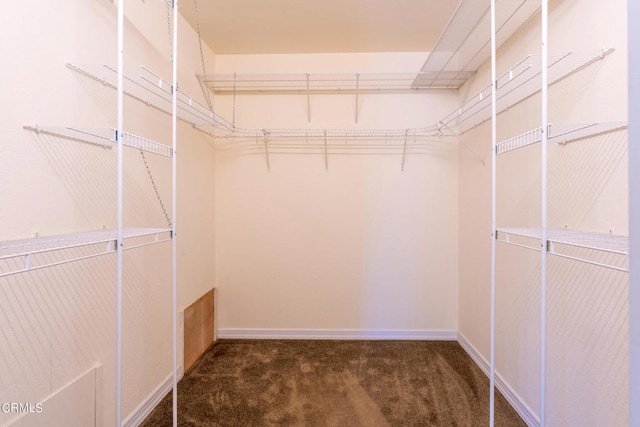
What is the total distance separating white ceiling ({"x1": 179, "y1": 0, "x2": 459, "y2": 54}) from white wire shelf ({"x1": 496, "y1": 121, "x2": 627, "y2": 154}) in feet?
3.82

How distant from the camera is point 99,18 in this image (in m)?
1.34

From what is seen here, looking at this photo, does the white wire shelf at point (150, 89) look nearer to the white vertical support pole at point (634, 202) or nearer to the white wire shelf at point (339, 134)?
the white wire shelf at point (339, 134)

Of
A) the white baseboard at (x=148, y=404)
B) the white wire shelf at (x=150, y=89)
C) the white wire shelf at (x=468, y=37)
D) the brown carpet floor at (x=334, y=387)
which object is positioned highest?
the white wire shelf at (x=468, y=37)

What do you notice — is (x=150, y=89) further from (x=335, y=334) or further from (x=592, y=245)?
(x=335, y=334)

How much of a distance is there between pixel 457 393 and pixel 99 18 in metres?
2.69

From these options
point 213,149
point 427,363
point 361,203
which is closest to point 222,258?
point 213,149

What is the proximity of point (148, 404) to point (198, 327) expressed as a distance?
0.63m

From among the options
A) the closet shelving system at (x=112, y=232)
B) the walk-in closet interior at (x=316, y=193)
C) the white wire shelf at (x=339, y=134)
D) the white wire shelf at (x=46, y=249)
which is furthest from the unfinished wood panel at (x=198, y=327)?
the white wire shelf at (x=339, y=134)

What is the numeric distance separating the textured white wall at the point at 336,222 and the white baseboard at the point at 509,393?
34 centimetres

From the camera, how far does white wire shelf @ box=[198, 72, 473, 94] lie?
2.49 m

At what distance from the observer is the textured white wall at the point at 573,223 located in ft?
3.68

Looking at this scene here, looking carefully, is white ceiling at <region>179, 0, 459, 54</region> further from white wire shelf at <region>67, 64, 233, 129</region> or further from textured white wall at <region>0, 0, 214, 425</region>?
white wire shelf at <region>67, 64, 233, 129</region>

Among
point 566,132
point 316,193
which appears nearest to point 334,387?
point 316,193

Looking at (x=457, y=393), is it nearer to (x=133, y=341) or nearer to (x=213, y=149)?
(x=133, y=341)
